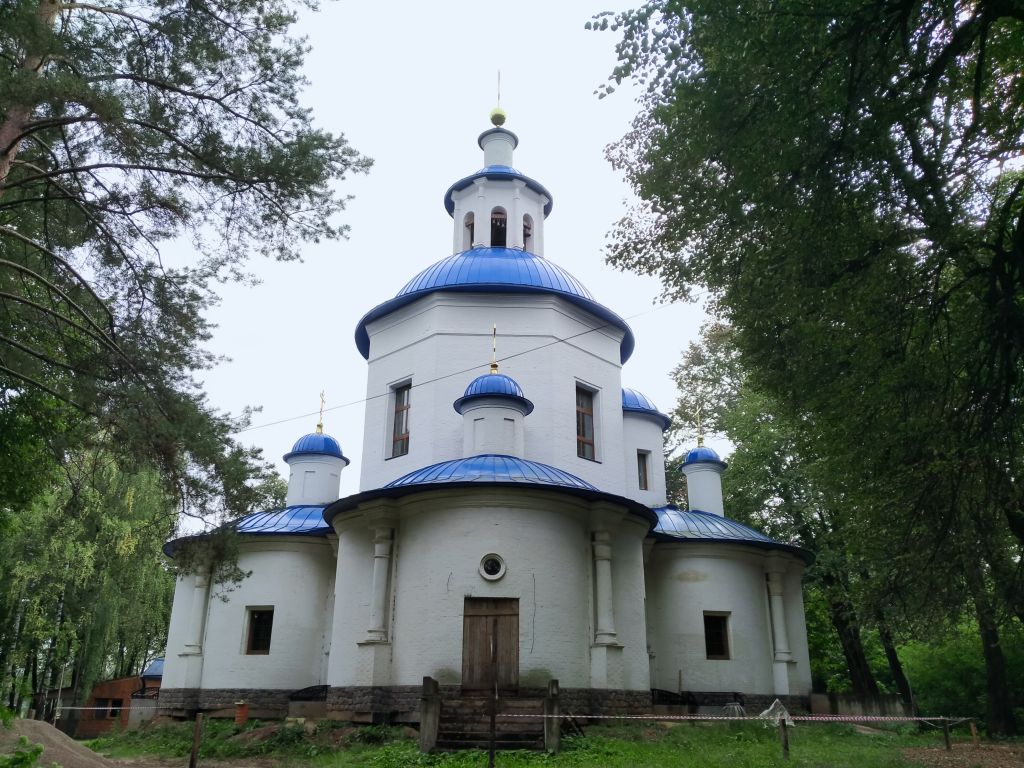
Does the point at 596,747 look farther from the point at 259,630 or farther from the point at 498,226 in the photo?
the point at 498,226

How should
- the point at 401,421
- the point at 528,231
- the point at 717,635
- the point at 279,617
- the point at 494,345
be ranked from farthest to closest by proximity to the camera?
1. the point at 528,231
2. the point at 401,421
3. the point at 494,345
4. the point at 717,635
5. the point at 279,617

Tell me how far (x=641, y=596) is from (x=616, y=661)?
1.68 metres

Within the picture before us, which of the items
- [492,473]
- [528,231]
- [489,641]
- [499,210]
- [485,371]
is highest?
[499,210]

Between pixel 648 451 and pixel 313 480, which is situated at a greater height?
pixel 648 451

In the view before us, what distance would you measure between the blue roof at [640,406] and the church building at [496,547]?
7cm

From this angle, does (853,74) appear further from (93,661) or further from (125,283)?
(93,661)

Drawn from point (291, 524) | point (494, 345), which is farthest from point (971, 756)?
point (291, 524)

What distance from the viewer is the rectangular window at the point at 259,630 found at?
55.2ft

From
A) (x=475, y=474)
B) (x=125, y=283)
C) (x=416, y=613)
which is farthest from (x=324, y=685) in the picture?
(x=125, y=283)

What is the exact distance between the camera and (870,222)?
27.7ft

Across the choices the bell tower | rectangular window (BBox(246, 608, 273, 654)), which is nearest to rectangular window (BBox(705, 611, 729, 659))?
rectangular window (BBox(246, 608, 273, 654))

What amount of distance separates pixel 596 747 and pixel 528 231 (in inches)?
552

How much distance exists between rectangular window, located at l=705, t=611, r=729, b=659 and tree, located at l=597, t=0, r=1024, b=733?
7.06m

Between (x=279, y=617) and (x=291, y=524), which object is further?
(x=291, y=524)
